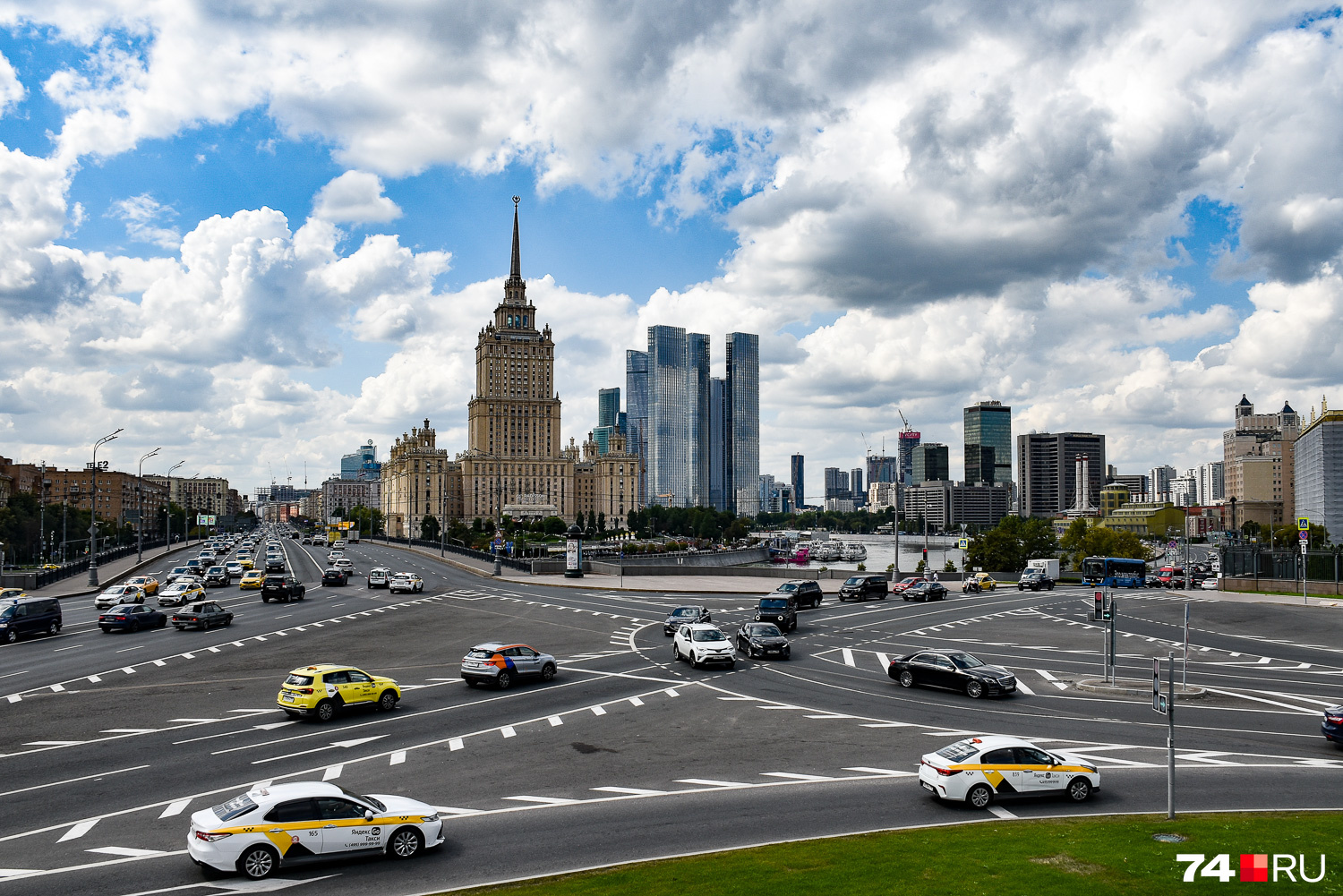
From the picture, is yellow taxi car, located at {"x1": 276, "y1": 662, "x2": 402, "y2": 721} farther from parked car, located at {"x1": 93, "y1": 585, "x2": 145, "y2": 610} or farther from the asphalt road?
parked car, located at {"x1": 93, "y1": 585, "x2": 145, "y2": 610}

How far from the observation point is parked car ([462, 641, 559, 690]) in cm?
2959

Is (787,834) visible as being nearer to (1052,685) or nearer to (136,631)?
(1052,685)

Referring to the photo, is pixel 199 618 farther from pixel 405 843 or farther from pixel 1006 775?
pixel 1006 775

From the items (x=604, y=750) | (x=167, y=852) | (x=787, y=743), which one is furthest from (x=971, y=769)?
(x=167, y=852)

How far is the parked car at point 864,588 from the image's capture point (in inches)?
2402

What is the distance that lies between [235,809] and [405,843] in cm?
263

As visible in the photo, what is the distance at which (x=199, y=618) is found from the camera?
143 ft

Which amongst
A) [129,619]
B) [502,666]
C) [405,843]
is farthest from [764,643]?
[129,619]

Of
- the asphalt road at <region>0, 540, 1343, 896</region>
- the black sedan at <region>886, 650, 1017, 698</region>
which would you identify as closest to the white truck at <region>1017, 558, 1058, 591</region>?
the asphalt road at <region>0, 540, 1343, 896</region>

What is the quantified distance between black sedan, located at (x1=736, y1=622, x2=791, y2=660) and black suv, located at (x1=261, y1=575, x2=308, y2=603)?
113 feet

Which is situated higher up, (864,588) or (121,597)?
(121,597)

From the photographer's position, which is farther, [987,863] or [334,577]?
[334,577]

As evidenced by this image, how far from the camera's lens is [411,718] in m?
25.1

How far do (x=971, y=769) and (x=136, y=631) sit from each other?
41.2 m
